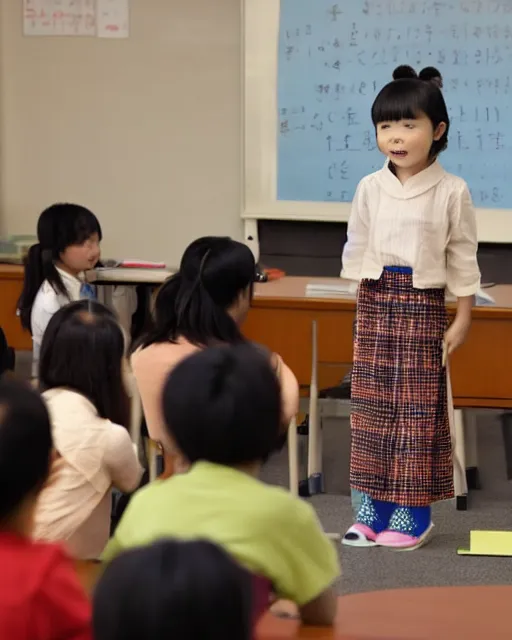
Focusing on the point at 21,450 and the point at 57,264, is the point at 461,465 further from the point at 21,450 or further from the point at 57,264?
the point at 21,450

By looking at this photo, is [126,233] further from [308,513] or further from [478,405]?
[308,513]

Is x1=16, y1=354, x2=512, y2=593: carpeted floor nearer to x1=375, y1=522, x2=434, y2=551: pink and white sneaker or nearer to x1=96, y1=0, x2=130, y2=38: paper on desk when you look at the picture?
x1=375, y1=522, x2=434, y2=551: pink and white sneaker

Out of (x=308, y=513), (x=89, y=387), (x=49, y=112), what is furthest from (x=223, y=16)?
(x=308, y=513)

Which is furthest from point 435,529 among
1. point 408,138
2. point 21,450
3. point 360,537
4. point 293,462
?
point 21,450

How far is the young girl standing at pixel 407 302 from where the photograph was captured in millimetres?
2936

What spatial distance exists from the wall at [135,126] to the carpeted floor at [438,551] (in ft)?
4.96

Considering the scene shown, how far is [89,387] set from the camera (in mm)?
2184

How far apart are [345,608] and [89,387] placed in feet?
3.19

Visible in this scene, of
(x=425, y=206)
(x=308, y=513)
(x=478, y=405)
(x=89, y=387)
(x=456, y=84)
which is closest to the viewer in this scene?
(x=308, y=513)

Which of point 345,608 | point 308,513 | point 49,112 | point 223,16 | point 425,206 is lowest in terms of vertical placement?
point 345,608

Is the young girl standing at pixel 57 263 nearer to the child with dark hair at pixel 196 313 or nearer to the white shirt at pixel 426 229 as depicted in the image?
the white shirt at pixel 426 229

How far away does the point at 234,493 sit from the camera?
1278mm

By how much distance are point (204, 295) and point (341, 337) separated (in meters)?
1.53

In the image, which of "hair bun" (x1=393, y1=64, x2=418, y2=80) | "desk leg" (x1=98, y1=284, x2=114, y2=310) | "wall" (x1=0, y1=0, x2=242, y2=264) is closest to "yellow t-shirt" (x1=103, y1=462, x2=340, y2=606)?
"hair bun" (x1=393, y1=64, x2=418, y2=80)
